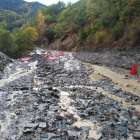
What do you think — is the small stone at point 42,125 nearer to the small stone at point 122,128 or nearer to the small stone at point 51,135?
the small stone at point 51,135

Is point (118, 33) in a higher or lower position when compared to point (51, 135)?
higher

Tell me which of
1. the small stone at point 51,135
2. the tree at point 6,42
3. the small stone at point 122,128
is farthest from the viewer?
the tree at point 6,42

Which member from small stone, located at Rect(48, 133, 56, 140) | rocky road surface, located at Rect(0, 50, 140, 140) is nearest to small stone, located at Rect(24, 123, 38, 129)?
rocky road surface, located at Rect(0, 50, 140, 140)

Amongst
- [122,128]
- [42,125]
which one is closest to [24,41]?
[42,125]

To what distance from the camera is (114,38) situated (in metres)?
22.8

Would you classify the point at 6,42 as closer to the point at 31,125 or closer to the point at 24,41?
the point at 24,41

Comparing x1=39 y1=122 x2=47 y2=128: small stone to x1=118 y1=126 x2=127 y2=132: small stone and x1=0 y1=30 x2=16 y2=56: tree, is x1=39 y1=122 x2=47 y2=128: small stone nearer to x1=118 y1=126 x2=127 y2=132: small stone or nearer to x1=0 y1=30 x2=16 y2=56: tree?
x1=118 y1=126 x2=127 y2=132: small stone

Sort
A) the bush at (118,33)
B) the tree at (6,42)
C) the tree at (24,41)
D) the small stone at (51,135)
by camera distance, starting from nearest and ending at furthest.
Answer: the small stone at (51,135) → the bush at (118,33) → the tree at (6,42) → the tree at (24,41)

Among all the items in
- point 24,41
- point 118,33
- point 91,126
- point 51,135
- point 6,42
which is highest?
point 118,33

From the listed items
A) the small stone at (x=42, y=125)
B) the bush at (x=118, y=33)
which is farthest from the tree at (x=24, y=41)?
the small stone at (x=42, y=125)

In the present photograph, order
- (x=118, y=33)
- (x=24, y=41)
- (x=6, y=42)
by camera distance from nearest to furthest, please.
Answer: (x=118, y=33), (x=6, y=42), (x=24, y=41)

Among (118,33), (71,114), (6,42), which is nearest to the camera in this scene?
(71,114)

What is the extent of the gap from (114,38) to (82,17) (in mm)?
21783

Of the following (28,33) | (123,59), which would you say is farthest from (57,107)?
(28,33)
